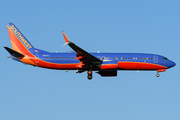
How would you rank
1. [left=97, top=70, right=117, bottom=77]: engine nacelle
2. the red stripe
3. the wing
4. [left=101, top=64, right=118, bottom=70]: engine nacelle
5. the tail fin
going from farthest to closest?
[left=97, top=70, right=117, bottom=77]: engine nacelle → the tail fin → the red stripe → [left=101, top=64, right=118, bottom=70]: engine nacelle → the wing

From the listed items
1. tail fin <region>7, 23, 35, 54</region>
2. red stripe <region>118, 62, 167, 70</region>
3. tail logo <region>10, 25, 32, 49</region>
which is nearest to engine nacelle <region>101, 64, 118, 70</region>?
red stripe <region>118, 62, 167, 70</region>

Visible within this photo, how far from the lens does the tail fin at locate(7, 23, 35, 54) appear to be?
72250mm

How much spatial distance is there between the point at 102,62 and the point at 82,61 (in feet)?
11.4

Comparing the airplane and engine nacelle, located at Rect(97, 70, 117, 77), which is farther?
engine nacelle, located at Rect(97, 70, 117, 77)

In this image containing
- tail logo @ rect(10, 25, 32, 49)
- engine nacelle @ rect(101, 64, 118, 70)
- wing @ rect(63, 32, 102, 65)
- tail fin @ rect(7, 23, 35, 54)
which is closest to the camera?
wing @ rect(63, 32, 102, 65)

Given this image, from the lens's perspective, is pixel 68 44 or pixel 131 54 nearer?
pixel 68 44

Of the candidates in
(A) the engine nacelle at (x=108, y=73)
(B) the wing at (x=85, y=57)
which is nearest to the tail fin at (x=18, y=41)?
(B) the wing at (x=85, y=57)

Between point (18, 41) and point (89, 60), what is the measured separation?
45.2 feet

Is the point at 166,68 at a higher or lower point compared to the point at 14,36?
lower

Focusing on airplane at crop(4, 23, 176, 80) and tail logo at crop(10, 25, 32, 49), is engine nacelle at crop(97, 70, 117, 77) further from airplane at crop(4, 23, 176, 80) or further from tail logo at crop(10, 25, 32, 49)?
tail logo at crop(10, 25, 32, 49)

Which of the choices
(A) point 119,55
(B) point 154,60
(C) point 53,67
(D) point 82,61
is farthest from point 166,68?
(C) point 53,67

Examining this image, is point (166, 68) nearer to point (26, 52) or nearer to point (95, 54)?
point (95, 54)

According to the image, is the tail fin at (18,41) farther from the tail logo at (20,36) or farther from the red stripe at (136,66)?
the red stripe at (136,66)

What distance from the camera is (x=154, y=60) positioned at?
71562mm
